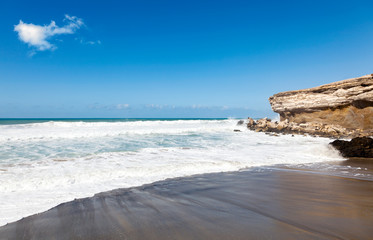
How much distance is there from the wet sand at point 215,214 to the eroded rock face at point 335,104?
1461 centimetres

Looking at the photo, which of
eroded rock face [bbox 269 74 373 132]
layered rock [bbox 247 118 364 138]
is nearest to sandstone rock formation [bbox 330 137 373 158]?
layered rock [bbox 247 118 364 138]

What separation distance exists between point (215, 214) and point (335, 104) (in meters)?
19.1

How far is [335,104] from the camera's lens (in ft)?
56.3

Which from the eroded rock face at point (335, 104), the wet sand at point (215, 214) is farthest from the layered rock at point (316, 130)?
the wet sand at point (215, 214)

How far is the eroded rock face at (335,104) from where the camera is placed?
49.6ft

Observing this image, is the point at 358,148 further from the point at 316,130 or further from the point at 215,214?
the point at 316,130

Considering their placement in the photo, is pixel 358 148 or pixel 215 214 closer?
pixel 215 214

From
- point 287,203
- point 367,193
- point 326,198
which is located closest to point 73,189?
point 287,203

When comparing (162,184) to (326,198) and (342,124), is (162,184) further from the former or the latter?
(342,124)

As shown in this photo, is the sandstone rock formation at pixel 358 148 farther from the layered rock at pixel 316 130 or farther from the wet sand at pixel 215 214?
the layered rock at pixel 316 130

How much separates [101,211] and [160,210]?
86 centimetres

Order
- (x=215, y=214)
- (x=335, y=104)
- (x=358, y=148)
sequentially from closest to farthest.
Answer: (x=215, y=214) → (x=358, y=148) → (x=335, y=104)

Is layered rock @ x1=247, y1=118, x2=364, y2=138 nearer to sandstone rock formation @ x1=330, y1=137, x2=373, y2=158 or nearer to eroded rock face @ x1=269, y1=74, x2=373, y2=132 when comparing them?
eroded rock face @ x1=269, y1=74, x2=373, y2=132

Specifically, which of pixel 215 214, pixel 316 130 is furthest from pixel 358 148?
pixel 316 130
